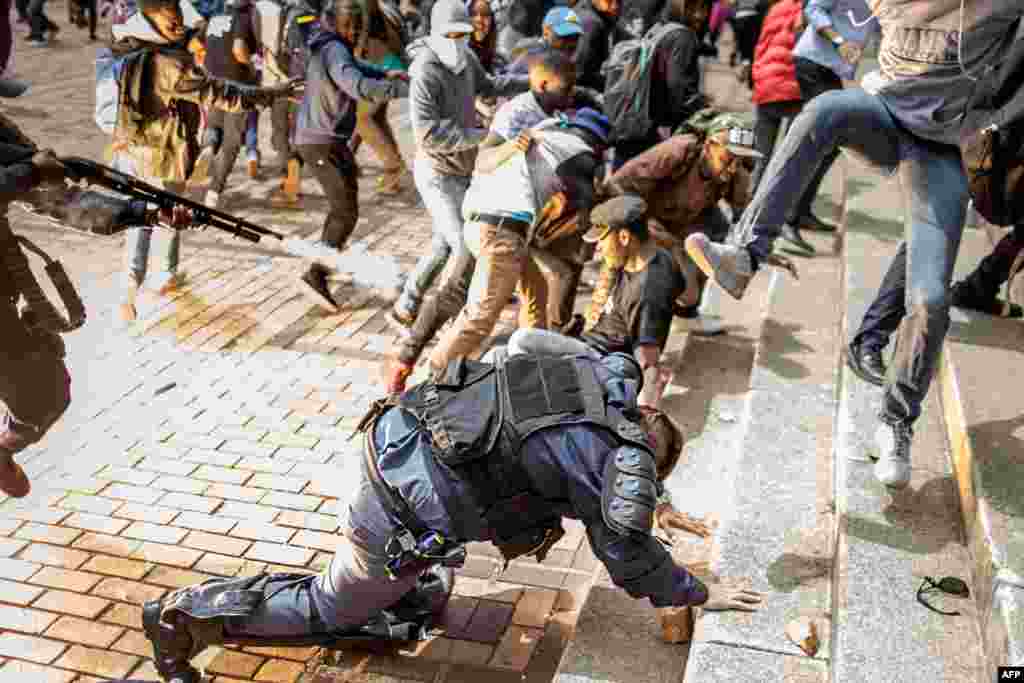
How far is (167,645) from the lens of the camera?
11.5 feet

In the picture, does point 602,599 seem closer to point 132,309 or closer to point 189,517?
point 189,517

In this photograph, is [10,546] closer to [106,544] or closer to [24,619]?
[106,544]

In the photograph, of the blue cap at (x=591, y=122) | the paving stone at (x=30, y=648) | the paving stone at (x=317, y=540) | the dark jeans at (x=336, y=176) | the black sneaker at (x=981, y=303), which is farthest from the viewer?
the dark jeans at (x=336, y=176)

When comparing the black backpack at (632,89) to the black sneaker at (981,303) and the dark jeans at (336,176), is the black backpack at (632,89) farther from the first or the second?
the black sneaker at (981,303)

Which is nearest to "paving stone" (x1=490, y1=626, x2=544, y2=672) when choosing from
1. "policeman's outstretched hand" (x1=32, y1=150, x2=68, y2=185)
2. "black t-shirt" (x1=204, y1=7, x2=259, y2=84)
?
"policeman's outstretched hand" (x1=32, y1=150, x2=68, y2=185)

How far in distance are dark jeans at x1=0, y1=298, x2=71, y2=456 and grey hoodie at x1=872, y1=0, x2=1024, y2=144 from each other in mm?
3249

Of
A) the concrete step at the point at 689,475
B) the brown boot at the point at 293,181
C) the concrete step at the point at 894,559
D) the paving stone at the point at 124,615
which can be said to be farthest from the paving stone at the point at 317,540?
the brown boot at the point at 293,181

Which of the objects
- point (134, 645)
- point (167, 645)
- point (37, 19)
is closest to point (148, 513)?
point (134, 645)

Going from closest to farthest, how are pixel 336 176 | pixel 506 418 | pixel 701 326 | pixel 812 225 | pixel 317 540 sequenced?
pixel 506 418, pixel 317 540, pixel 701 326, pixel 336 176, pixel 812 225

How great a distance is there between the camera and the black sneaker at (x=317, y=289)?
6.93 metres

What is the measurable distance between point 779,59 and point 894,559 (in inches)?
190

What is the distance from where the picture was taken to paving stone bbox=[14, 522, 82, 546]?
14.4 feet

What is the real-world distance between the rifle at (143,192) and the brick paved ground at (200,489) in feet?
0.75

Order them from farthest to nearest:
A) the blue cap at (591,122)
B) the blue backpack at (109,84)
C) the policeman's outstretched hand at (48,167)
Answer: the blue cap at (591,122)
the blue backpack at (109,84)
the policeman's outstretched hand at (48,167)
